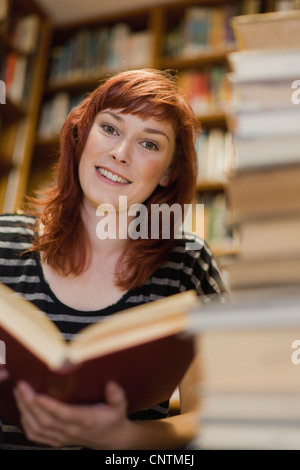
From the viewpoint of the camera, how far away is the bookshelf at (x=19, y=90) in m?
2.42

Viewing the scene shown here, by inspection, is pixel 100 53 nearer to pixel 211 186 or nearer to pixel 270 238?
pixel 211 186

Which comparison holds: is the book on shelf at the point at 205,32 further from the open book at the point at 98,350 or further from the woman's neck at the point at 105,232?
the open book at the point at 98,350

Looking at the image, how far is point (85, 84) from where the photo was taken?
102 inches

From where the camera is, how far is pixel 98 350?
46cm

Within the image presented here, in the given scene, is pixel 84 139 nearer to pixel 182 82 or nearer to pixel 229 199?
pixel 229 199

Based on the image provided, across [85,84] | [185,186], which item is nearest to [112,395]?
[185,186]

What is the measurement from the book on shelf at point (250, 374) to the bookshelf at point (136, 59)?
70.3 inches

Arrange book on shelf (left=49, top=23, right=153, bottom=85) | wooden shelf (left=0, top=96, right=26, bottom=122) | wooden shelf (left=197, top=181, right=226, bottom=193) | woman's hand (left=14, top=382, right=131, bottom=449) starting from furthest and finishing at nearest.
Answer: book on shelf (left=49, top=23, right=153, bottom=85), wooden shelf (left=0, top=96, right=26, bottom=122), wooden shelf (left=197, top=181, right=226, bottom=193), woman's hand (left=14, top=382, right=131, bottom=449)

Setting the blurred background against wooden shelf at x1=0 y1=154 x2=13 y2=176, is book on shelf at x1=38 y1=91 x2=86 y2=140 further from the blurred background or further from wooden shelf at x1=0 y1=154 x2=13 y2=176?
wooden shelf at x1=0 y1=154 x2=13 y2=176

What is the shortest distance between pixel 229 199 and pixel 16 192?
6.77ft

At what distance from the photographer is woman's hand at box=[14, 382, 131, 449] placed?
534mm

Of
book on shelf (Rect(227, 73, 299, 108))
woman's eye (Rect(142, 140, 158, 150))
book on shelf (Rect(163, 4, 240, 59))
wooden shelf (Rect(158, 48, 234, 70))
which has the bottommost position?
book on shelf (Rect(227, 73, 299, 108))

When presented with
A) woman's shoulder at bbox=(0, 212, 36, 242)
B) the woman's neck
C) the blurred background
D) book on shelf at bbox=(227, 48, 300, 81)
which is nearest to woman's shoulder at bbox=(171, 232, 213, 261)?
the woman's neck

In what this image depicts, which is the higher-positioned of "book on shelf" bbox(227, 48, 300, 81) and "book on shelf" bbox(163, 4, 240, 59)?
"book on shelf" bbox(163, 4, 240, 59)
